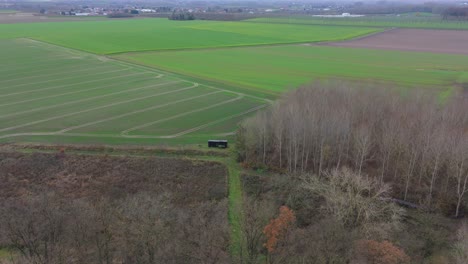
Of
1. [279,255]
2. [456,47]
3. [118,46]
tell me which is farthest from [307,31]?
[279,255]

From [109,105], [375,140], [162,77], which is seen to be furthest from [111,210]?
[162,77]

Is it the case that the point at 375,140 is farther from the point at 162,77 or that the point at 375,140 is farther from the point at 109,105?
the point at 162,77

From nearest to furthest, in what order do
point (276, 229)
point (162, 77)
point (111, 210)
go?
point (276, 229) → point (111, 210) → point (162, 77)

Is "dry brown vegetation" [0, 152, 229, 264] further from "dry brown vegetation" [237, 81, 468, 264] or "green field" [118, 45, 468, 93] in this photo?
"green field" [118, 45, 468, 93]

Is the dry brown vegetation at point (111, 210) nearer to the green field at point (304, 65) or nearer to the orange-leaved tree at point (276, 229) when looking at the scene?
the orange-leaved tree at point (276, 229)

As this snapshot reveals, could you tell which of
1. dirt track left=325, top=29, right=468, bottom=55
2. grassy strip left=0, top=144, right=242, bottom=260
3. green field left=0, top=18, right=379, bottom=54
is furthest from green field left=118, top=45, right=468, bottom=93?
grassy strip left=0, top=144, right=242, bottom=260

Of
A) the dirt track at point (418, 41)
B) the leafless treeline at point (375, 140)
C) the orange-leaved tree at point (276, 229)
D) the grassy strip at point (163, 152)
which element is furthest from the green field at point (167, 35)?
the orange-leaved tree at point (276, 229)

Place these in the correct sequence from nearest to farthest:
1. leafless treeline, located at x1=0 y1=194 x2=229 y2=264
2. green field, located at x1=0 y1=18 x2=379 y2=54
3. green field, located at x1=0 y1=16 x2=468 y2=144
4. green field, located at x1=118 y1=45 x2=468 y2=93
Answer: leafless treeline, located at x1=0 y1=194 x2=229 y2=264 → green field, located at x1=0 y1=16 x2=468 y2=144 → green field, located at x1=118 y1=45 x2=468 y2=93 → green field, located at x1=0 y1=18 x2=379 y2=54
